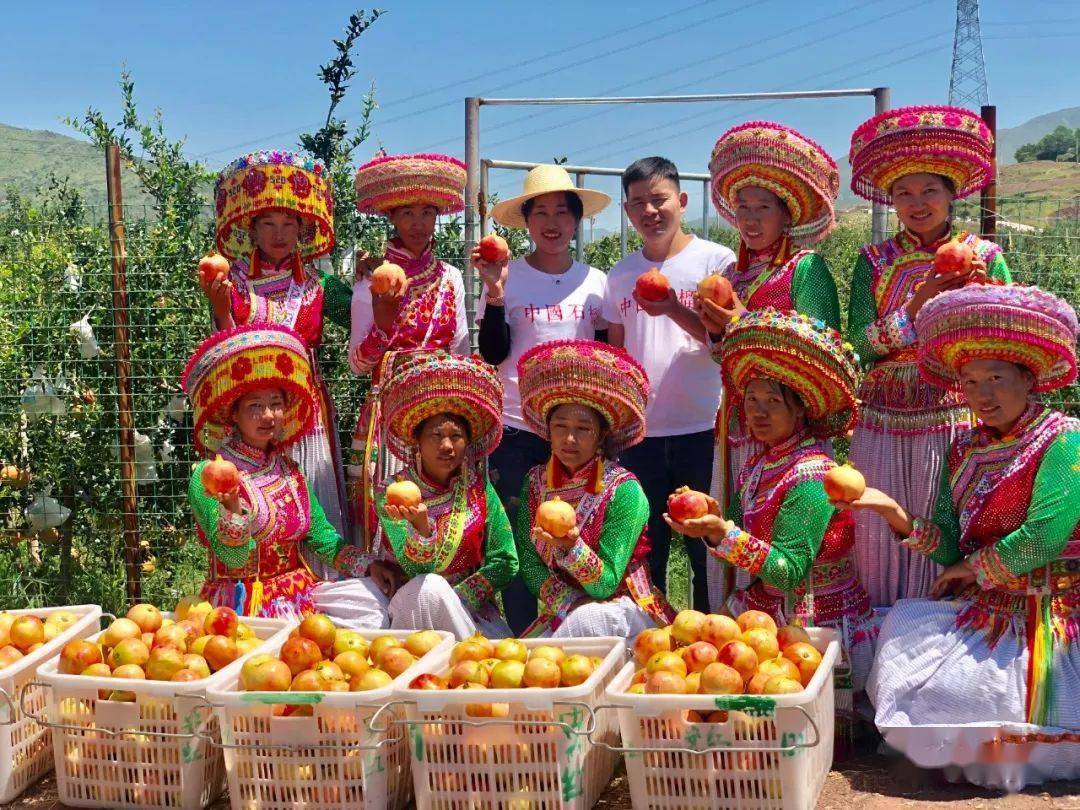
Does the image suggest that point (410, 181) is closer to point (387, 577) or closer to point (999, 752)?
point (387, 577)

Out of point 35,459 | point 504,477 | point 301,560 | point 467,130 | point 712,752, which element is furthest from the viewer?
point 35,459

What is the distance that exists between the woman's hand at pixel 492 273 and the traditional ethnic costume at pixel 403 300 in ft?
1.04

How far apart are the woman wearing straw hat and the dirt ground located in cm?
166

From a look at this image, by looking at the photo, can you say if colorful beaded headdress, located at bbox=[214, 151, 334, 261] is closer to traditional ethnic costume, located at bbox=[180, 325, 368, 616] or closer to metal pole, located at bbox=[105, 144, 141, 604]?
traditional ethnic costume, located at bbox=[180, 325, 368, 616]

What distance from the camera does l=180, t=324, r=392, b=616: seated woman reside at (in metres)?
5.12

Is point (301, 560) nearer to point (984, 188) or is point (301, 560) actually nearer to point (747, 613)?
point (747, 613)

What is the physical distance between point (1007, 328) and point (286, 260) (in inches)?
130

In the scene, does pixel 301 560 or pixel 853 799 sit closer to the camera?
pixel 853 799

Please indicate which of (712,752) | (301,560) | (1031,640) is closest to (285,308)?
(301,560)

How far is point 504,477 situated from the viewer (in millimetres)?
5801

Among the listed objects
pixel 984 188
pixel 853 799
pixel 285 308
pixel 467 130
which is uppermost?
pixel 467 130

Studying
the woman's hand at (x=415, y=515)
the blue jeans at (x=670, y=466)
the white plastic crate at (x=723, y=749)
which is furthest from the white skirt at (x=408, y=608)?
the white plastic crate at (x=723, y=749)

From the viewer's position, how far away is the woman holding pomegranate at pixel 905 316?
4.88 m

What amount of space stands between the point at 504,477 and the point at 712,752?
7.29ft
